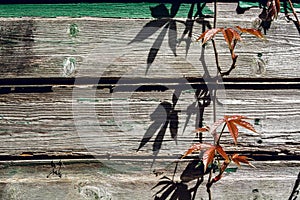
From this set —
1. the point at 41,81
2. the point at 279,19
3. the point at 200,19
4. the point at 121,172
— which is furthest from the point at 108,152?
the point at 279,19

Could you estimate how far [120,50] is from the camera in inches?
51.2

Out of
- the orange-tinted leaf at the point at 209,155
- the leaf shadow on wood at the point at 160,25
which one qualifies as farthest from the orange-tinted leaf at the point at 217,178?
the leaf shadow on wood at the point at 160,25

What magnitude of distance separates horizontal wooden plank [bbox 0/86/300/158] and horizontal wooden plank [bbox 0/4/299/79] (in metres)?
0.07

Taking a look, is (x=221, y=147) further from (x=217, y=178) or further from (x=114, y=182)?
(x=114, y=182)

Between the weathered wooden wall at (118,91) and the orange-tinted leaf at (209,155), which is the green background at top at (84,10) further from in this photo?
the orange-tinted leaf at (209,155)

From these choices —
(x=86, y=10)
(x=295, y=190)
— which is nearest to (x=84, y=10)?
(x=86, y=10)

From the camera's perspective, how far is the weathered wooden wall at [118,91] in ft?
4.23

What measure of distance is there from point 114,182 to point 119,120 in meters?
0.19

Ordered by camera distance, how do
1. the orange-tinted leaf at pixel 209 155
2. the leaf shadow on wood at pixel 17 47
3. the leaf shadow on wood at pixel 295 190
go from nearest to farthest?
the orange-tinted leaf at pixel 209 155, the leaf shadow on wood at pixel 17 47, the leaf shadow on wood at pixel 295 190

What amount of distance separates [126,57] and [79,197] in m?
0.44

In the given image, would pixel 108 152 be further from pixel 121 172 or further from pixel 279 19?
pixel 279 19

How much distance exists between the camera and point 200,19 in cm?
131

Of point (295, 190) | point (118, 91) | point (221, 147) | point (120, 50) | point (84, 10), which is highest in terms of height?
point (84, 10)

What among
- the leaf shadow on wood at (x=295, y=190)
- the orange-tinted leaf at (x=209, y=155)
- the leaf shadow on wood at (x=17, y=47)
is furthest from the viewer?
the leaf shadow on wood at (x=295, y=190)
